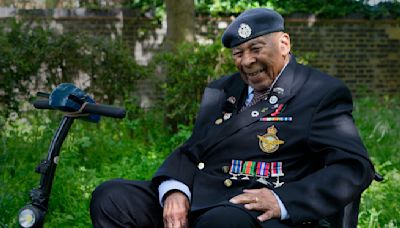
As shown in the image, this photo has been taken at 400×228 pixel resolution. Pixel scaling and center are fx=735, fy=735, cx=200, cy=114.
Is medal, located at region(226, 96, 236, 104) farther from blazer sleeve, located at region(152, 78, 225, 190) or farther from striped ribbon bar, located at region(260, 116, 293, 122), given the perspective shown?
striped ribbon bar, located at region(260, 116, 293, 122)

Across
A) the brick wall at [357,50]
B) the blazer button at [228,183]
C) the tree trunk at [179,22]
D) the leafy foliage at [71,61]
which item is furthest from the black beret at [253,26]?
the brick wall at [357,50]

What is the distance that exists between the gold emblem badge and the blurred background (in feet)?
6.47

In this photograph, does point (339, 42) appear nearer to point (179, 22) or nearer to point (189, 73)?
point (179, 22)

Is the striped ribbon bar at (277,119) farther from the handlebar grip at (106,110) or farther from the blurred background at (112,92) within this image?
the blurred background at (112,92)

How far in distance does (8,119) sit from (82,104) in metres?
4.78

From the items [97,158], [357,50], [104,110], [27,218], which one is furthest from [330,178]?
[357,50]

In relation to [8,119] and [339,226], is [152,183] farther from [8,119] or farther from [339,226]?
[8,119]

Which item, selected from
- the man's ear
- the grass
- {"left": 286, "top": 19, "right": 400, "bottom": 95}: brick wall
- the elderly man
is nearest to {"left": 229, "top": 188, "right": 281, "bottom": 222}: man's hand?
the elderly man

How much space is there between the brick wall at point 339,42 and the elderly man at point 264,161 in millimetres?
8331

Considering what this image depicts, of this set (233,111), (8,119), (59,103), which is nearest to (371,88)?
(8,119)

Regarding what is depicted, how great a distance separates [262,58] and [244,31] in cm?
15

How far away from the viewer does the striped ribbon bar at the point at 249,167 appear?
10.5 feet

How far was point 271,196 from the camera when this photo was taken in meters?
3.03

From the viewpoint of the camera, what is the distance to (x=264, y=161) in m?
3.22
